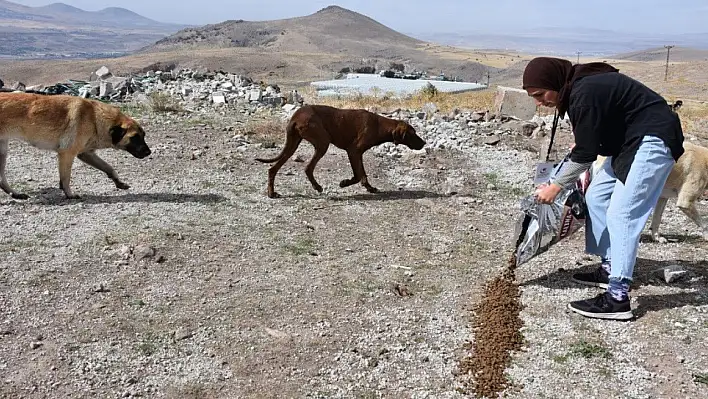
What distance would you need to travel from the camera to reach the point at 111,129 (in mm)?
7477

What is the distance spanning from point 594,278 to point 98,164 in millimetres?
5572

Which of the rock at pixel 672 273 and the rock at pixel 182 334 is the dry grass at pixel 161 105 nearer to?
the rock at pixel 182 334

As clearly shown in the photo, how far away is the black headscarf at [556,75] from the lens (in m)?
4.29

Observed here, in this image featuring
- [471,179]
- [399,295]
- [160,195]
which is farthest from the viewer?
[471,179]

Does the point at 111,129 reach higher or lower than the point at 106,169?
higher

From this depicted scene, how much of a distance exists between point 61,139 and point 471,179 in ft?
17.0

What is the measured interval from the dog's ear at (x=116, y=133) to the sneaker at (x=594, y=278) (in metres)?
5.09

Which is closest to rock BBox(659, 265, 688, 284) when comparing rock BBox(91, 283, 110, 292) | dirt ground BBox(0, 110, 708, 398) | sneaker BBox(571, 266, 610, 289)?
dirt ground BBox(0, 110, 708, 398)

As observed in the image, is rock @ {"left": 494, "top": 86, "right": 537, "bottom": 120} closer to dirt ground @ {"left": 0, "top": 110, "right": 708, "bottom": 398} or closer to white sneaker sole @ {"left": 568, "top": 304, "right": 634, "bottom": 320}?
dirt ground @ {"left": 0, "top": 110, "right": 708, "bottom": 398}

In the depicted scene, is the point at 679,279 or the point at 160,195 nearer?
the point at 679,279

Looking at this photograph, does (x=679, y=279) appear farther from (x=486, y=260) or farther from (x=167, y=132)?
(x=167, y=132)

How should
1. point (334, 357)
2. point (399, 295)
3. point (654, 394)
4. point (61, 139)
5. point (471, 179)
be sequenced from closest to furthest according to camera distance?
point (654, 394), point (334, 357), point (399, 295), point (61, 139), point (471, 179)

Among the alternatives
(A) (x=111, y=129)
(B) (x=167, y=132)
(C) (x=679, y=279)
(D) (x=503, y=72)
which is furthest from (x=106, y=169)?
(D) (x=503, y=72)

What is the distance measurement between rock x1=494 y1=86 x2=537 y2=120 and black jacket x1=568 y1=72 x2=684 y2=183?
31.3 ft
